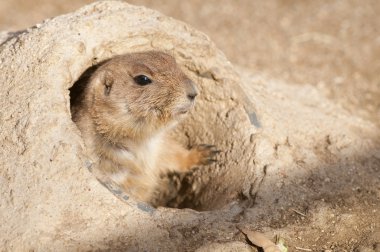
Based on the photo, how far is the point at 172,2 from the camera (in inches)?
377

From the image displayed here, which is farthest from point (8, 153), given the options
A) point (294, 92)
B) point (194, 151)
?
point (294, 92)

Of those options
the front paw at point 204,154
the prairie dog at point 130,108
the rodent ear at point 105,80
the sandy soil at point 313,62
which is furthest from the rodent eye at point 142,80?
the sandy soil at point 313,62

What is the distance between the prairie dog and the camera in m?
4.59

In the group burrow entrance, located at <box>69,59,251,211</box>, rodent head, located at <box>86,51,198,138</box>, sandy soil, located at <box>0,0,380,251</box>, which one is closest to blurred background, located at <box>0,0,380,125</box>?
sandy soil, located at <box>0,0,380,251</box>

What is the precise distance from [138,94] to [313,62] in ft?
13.2

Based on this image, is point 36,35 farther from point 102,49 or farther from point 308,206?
point 308,206

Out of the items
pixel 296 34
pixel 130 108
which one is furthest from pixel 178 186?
pixel 296 34

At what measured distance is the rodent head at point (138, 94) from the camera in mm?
4582

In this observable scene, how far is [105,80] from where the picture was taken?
468 centimetres

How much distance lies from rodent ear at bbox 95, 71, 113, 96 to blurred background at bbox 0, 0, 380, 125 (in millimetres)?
2778

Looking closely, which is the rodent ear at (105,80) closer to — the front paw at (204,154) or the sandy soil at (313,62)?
the front paw at (204,154)

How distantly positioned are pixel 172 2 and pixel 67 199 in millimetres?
6123

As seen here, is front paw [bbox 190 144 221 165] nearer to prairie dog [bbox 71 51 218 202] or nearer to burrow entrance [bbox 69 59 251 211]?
burrow entrance [bbox 69 59 251 211]

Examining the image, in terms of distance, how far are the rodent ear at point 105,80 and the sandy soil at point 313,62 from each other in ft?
4.62
